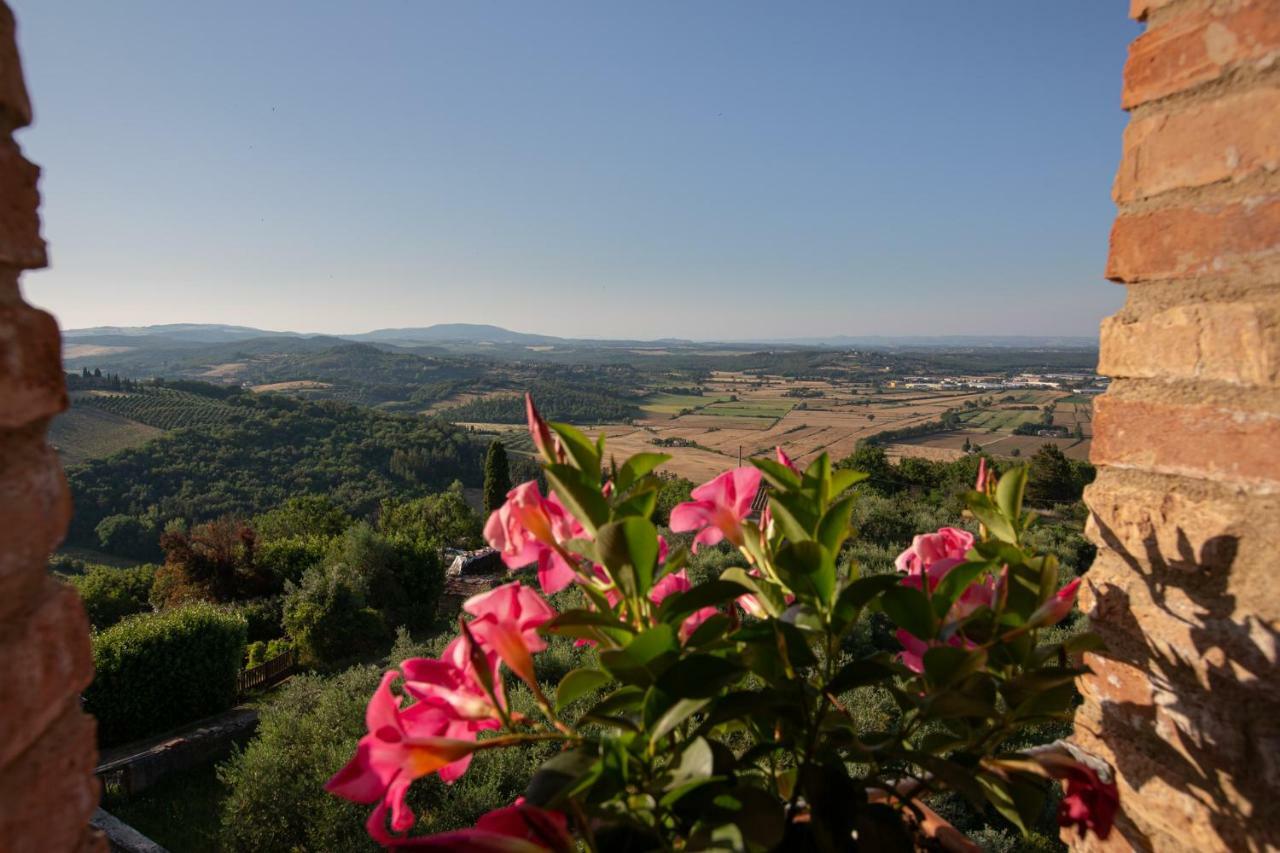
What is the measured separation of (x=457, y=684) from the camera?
0.86 metres

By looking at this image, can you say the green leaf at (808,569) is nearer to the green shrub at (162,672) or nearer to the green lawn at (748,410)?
the green shrub at (162,672)

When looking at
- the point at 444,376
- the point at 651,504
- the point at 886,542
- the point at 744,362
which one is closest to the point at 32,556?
the point at 651,504

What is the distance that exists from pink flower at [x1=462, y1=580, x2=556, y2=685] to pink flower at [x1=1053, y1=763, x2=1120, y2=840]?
0.74 meters

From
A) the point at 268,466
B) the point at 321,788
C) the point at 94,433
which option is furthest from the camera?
the point at 94,433

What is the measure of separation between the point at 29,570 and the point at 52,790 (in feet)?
0.78

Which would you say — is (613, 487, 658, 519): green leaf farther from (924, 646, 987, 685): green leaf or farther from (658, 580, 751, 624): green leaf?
(924, 646, 987, 685): green leaf

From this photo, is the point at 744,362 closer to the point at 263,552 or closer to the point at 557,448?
the point at 263,552

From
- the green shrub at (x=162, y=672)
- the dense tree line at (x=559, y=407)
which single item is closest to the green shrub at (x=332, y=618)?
the green shrub at (x=162, y=672)

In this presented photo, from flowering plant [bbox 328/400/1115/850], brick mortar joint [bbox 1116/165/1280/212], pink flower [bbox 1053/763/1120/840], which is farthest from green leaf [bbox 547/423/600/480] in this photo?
brick mortar joint [bbox 1116/165/1280/212]

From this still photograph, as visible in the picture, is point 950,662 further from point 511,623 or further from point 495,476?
point 495,476

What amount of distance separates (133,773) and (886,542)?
9.94 meters

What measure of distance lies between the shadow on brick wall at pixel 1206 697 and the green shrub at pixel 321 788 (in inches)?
124

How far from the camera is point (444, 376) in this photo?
95.5m

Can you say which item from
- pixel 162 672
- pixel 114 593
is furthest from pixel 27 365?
pixel 114 593
